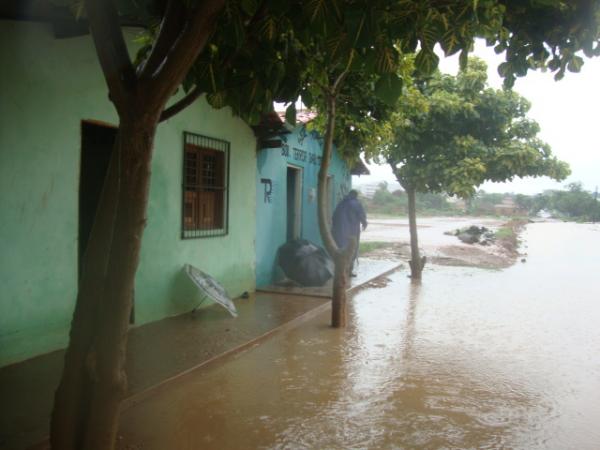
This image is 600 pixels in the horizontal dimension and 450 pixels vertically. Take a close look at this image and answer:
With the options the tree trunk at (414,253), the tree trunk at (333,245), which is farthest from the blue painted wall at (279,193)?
the tree trunk at (333,245)

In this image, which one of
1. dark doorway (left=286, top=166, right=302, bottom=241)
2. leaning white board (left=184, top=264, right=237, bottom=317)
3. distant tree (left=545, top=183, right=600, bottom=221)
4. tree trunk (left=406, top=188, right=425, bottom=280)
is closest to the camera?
leaning white board (left=184, top=264, right=237, bottom=317)

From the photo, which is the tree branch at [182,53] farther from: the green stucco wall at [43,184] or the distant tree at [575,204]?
the distant tree at [575,204]

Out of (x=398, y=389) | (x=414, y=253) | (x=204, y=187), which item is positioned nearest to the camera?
(x=398, y=389)

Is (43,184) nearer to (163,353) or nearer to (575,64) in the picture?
(163,353)

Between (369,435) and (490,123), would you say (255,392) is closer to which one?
(369,435)

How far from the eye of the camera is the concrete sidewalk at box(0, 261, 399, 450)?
3750mm

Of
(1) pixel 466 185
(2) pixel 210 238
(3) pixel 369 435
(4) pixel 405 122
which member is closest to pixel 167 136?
(2) pixel 210 238

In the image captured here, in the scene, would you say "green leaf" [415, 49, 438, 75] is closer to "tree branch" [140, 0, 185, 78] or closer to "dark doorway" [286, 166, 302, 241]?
"tree branch" [140, 0, 185, 78]

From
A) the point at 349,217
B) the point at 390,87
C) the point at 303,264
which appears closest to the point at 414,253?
the point at 349,217

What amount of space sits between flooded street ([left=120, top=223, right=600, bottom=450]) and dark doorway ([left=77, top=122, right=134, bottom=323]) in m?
2.28

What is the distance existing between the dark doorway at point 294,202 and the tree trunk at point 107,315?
8228 mm

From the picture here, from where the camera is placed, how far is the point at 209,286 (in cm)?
700

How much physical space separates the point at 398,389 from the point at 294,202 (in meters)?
6.78

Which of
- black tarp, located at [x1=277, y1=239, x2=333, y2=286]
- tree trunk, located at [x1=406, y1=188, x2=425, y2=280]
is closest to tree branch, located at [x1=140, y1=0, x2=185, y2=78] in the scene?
black tarp, located at [x1=277, y1=239, x2=333, y2=286]
